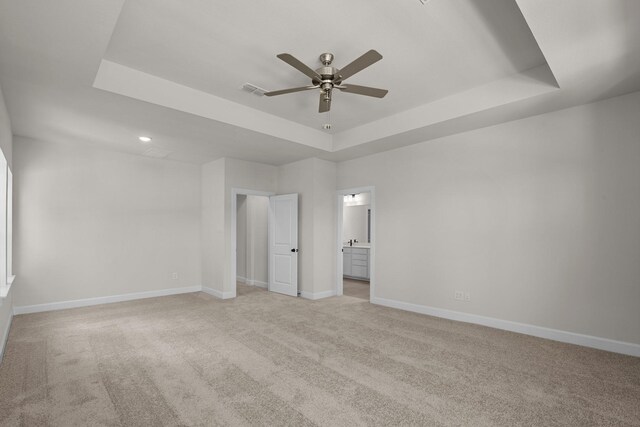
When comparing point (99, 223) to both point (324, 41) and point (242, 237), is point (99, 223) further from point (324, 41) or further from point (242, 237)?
point (324, 41)

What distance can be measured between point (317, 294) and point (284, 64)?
396 cm

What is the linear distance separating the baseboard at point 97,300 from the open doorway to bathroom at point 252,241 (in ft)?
3.86

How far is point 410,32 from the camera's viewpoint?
2.61m

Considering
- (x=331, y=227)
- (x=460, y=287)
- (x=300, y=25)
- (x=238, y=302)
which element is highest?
(x=300, y=25)

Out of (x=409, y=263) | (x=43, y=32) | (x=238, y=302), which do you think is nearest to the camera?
(x=43, y=32)

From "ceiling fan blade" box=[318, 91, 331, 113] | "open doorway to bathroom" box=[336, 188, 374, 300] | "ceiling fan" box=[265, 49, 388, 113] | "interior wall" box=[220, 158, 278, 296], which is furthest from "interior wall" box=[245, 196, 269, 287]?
"ceiling fan" box=[265, 49, 388, 113]

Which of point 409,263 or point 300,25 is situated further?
point 409,263

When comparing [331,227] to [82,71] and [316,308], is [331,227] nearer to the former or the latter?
[316,308]

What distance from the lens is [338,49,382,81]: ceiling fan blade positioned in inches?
91.5

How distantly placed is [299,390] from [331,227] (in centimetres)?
380

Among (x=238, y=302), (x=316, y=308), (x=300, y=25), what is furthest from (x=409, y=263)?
(x=300, y=25)

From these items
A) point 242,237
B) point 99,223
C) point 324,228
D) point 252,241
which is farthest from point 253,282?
point 99,223

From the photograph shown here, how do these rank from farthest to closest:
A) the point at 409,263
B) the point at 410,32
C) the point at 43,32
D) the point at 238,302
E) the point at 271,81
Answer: the point at 238,302 → the point at 409,263 → the point at 271,81 → the point at 410,32 → the point at 43,32

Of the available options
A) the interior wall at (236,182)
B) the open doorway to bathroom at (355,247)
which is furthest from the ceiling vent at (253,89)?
the open doorway to bathroom at (355,247)
